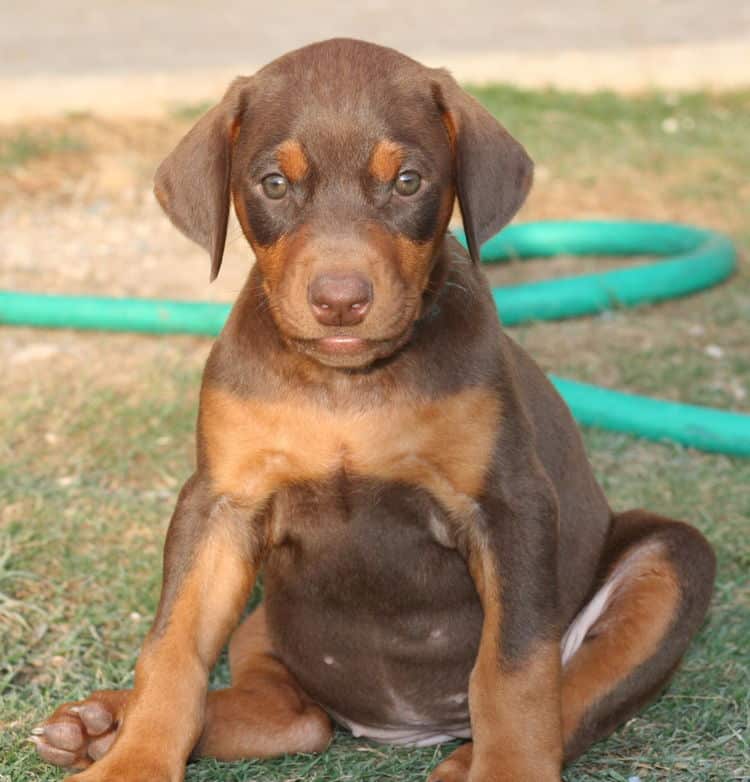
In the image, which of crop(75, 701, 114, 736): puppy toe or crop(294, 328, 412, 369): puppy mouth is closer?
crop(294, 328, 412, 369): puppy mouth

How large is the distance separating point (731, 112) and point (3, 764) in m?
11.2

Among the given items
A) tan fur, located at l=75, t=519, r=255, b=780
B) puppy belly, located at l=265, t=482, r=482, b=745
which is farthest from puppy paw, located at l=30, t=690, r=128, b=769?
puppy belly, located at l=265, t=482, r=482, b=745

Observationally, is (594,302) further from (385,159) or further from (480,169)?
(385,159)

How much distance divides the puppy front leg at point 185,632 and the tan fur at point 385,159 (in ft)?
3.40

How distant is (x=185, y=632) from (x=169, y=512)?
1994 mm

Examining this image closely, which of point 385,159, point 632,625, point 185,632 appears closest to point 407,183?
point 385,159

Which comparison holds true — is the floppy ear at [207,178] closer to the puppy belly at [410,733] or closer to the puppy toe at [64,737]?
the puppy toe at [64,737]

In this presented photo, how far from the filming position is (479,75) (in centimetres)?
1478

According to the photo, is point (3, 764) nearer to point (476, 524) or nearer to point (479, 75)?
point (476, 524)

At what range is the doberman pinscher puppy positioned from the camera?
13.8 feet

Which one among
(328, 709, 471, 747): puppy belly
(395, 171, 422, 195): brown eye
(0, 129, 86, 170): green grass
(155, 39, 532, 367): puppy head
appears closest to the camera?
(155, 39, 532, 367): puppy head

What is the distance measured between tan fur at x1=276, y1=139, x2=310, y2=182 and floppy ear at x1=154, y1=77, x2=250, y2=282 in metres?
0.29

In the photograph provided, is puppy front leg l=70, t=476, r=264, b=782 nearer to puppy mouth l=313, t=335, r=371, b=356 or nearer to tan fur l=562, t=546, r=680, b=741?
puppy mouth l=313, t=335, r=371, b=356

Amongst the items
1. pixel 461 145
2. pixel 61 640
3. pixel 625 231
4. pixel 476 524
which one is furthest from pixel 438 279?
pixel 625 231
